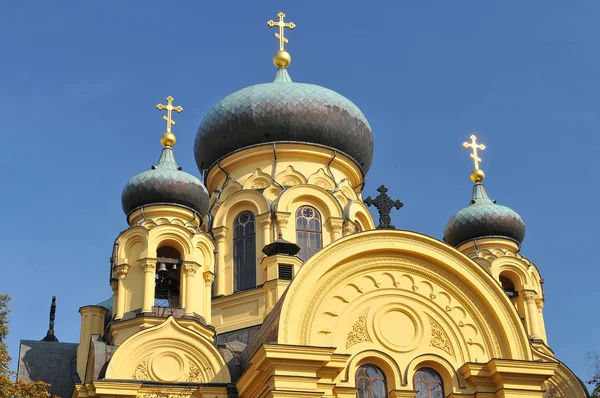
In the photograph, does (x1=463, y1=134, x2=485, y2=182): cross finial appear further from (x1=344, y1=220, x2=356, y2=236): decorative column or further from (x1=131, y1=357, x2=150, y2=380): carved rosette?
(x1=131, y1=357, x2=150, y2=380): carved rosette

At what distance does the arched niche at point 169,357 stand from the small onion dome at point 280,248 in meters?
2.46

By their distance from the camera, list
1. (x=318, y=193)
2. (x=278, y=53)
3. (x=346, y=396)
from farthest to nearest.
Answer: (x=278, y=53), (x=318, y=193), (x=346, y=396)

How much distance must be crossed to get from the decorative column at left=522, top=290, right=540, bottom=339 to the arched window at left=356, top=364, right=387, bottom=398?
6.47 metres

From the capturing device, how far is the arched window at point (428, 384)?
53.2 feet

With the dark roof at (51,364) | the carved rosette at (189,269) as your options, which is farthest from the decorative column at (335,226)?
the dark roof at (51,364)

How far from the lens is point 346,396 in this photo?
1562 cm

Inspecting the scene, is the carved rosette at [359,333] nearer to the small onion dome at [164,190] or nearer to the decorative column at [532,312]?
the small onion dome at [164,190]

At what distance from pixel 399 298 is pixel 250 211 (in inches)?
231

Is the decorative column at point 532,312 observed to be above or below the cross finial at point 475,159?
below

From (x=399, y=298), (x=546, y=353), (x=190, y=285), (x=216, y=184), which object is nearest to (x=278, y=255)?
(x=190, y=285)

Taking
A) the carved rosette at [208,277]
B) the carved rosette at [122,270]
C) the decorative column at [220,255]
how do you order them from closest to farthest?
the carved rosette at [122,270], the carved rosette at [208,277], the decorative column at [220,255]

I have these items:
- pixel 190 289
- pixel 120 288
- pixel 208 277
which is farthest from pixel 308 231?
pixel 120 288

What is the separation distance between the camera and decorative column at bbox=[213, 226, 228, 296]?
2081 centimetres

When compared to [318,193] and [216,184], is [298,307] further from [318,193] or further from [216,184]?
[216,184]
